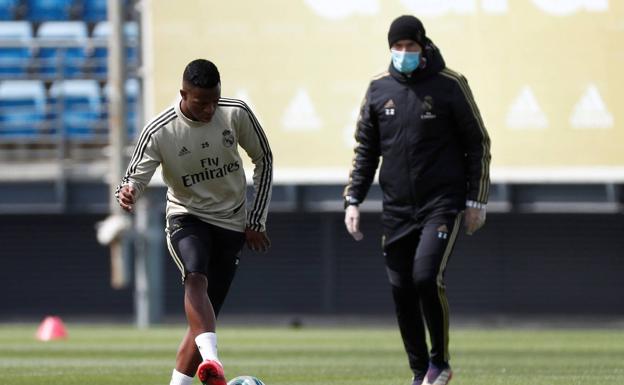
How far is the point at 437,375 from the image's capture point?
9406 millimetres

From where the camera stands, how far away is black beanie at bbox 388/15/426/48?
368 inches

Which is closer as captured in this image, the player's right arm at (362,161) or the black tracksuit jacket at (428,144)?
the black tracksuit jacket at (428,144)


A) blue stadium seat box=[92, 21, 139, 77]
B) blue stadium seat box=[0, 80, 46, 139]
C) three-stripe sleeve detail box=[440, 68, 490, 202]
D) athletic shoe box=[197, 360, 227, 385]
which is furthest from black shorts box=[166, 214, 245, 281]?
blue stadium seat box=[0, 80, 46, 139]

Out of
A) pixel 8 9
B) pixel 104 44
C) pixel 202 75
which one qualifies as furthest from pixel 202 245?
pixel 8 9

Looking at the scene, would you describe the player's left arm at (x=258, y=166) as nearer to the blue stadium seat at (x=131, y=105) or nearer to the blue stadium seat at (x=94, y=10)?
the blue stadium seat at (x=131, y=105)

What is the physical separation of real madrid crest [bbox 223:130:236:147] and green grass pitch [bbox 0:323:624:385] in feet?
8.99

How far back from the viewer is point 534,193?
26.8 metres

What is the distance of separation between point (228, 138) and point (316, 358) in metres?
6.59

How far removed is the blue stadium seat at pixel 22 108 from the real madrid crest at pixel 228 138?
19.2 meters

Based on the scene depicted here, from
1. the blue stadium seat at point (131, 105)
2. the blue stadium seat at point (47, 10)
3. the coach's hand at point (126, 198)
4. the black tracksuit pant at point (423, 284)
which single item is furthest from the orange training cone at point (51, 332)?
the coach's hand at point (126, 198)

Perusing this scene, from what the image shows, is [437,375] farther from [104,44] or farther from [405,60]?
[104,44]

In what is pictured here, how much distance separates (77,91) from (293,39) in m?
3.95

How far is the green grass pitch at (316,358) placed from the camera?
1150 cm

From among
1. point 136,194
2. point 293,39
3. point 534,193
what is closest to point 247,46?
point 293,39
